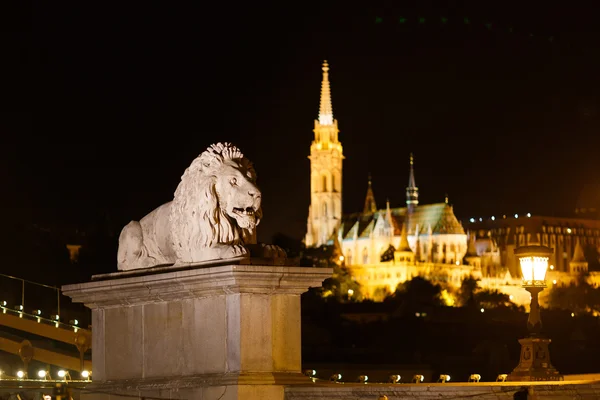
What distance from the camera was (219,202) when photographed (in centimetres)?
1455

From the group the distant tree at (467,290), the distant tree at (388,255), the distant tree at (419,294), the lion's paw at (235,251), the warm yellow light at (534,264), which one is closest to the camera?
the lion's paw at (235,251)

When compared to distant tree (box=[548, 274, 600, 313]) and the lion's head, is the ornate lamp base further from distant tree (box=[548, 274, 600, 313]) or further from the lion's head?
distant tree (box=[548, 274, 600, 313])

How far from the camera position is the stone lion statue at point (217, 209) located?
47.3 feet

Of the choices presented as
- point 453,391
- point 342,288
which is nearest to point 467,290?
point 342,288

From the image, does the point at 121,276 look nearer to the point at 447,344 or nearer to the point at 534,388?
the point at 534,388

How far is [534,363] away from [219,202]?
22.1 feet

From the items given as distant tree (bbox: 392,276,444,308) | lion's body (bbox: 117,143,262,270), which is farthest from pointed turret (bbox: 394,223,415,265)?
lion's body (bbox: 117,143,262,270)

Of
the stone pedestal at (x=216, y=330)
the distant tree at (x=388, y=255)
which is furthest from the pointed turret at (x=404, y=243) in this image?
the stone pedestal at (x=216, y=330)

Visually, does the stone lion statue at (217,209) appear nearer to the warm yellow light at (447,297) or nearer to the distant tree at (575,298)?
the warm yellow light at (447,297)

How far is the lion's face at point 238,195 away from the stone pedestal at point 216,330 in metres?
0.70

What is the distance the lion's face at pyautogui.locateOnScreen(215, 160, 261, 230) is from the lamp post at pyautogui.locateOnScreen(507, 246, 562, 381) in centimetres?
614

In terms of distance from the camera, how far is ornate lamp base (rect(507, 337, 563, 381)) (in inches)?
758

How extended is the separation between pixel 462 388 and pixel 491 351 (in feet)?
242

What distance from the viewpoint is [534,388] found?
12.8 meters
